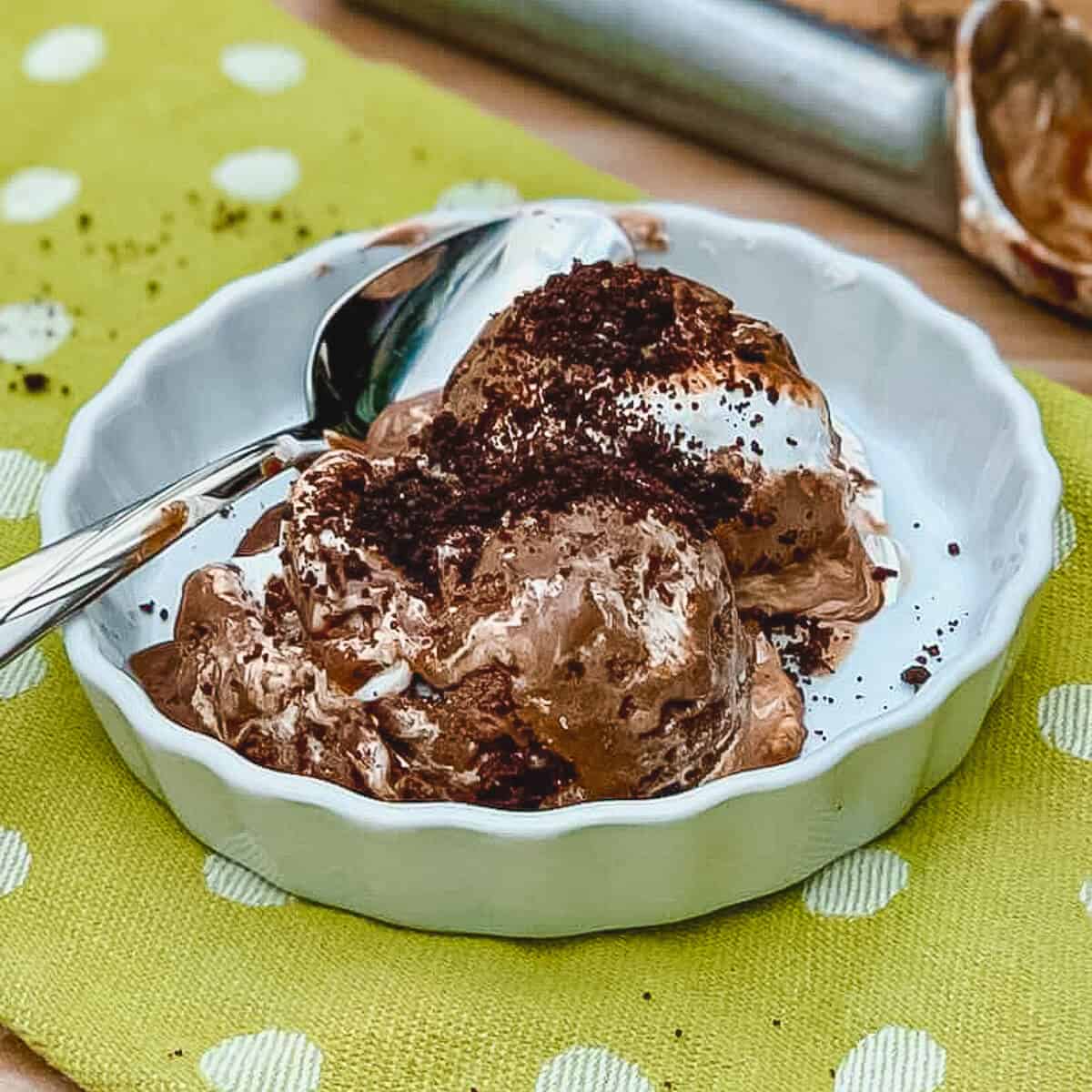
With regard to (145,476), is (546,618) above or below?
above

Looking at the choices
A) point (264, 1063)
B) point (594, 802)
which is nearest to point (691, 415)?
point (594, 802)

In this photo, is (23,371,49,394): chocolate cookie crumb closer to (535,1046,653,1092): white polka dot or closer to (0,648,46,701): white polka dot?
(0,648,46,701): white polka dot

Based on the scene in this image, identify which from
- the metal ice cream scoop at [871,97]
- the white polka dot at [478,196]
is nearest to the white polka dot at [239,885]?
the white polka dot at [478,196]

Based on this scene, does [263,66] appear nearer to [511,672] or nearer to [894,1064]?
[511,672]

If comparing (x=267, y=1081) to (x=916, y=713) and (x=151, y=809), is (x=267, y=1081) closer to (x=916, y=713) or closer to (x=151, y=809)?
(x=151, y=809)

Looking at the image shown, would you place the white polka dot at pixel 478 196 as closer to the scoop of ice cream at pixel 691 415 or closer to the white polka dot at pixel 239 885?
the scoop of ice cream at pixel 691 415

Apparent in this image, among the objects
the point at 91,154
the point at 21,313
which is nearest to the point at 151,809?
the point at 21,313

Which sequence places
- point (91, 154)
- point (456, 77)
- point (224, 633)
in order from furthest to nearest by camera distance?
point (456, 77) < point (91, 154) < point (224, 633)
